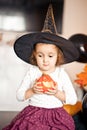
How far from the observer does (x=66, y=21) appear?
8.81ft

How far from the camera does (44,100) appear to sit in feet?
2.89

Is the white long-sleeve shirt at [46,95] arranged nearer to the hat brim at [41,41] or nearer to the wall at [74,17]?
the hat brim at [41,41]

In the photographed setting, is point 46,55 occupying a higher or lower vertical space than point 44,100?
higher

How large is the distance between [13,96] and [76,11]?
119 cm

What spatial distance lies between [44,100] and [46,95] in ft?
0.07

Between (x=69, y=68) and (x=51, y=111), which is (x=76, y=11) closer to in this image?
(x=69, y=68)

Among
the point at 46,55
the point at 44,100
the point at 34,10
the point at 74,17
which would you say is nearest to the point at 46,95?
the point at 44,100

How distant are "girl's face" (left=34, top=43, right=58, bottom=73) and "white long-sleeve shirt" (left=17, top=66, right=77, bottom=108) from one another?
5 centimetres

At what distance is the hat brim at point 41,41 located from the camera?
862 millimetres

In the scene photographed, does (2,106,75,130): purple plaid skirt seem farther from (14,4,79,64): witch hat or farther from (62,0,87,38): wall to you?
(62,0,87,38): wall

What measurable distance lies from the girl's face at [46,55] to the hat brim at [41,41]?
0.06ft

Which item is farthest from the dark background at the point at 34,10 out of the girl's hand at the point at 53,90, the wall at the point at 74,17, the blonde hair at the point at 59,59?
the girl's hand at the point at 53,90

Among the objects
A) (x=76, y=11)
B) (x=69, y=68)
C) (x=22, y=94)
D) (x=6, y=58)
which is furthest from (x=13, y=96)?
(x=22, y=94)

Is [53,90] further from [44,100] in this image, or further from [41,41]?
[41,41]
